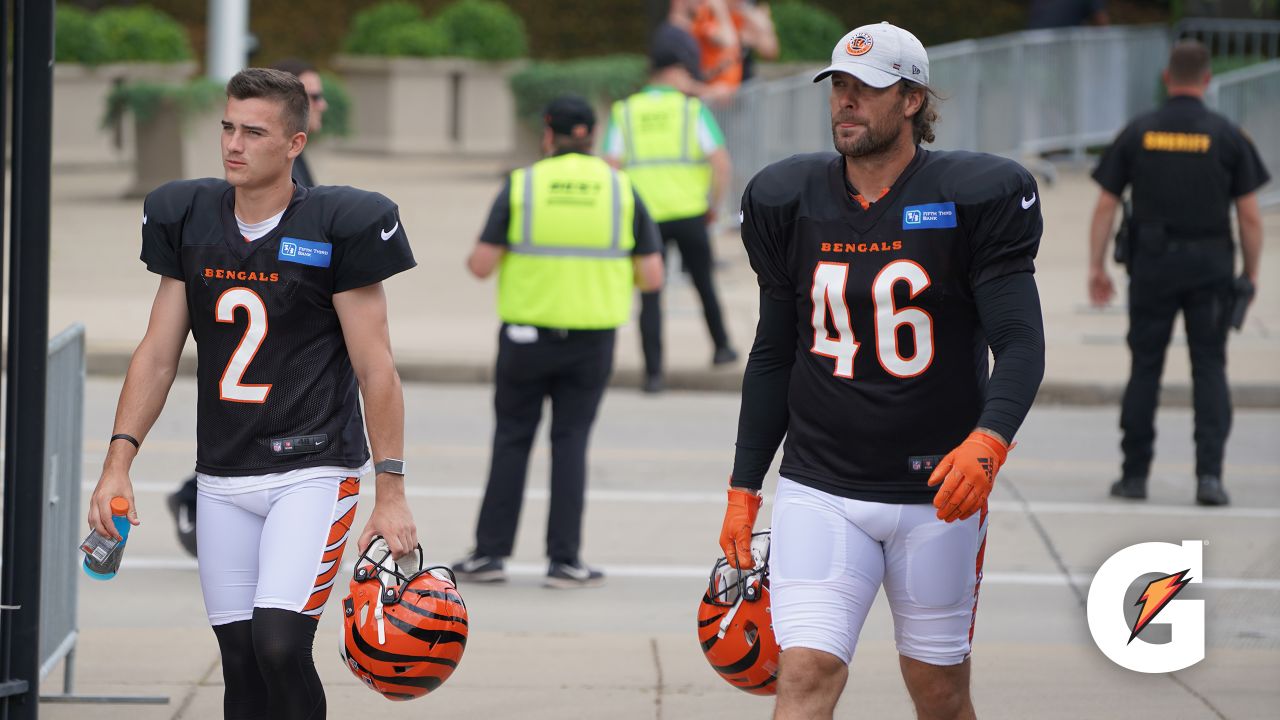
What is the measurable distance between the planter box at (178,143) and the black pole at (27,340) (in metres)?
15.0

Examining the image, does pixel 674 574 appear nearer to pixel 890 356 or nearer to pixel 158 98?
pixel 890 356

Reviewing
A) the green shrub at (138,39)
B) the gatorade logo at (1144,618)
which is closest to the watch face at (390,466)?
the gatorade logo at (1144,618)

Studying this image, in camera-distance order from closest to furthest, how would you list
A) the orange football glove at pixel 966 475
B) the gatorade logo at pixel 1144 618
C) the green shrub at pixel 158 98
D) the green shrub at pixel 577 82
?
1. the orange football glove at pixel 966 475
2. the gatorade logo at pixel 1144 618
3. the green shrub at pixel 158 98
4. the green shrub at pixel 577 82

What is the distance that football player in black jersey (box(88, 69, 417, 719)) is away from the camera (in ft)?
15.1

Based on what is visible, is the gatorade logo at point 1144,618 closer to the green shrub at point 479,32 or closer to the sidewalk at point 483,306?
the sidewalk at point 483,306

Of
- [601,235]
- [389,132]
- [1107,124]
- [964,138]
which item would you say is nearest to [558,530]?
[601,235]

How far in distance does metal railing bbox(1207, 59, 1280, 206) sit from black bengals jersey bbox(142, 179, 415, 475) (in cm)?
1653

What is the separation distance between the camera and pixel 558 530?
309 inches

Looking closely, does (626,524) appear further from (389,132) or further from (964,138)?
(389,132)

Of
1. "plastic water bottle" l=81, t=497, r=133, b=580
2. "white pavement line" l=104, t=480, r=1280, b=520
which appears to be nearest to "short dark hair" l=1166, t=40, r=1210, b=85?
"white pavement line" l=104, t=480, r=1280, b=520

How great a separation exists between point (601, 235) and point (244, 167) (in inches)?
139

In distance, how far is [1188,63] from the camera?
9.29 meters

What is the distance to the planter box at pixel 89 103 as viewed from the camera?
77.5 feet

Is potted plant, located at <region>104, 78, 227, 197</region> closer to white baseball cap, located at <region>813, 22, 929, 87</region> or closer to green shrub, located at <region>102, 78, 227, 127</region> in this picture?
green shrub, located at <region>102, 78, 227, 127</region>
